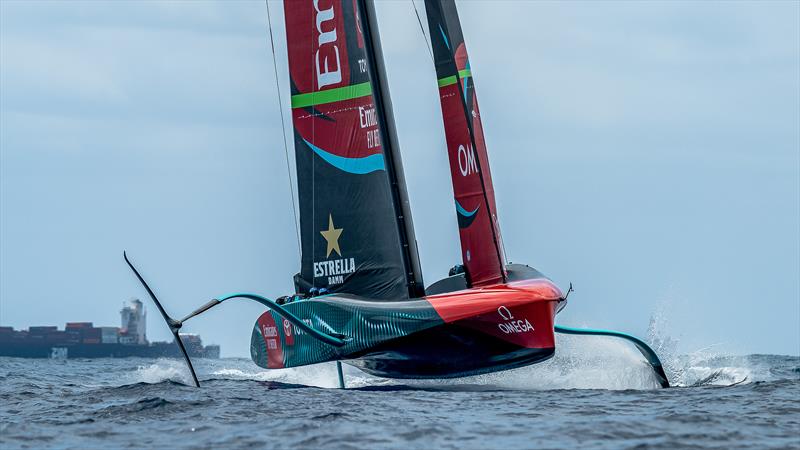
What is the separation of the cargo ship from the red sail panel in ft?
177

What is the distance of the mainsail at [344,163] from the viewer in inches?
644

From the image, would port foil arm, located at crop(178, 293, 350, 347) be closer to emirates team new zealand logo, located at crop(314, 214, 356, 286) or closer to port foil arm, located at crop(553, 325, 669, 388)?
emirates team new zealand logo, located at crop(314, 214, 356, 286)

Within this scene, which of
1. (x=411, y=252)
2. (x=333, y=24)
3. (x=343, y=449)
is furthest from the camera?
(x=333, y=24)

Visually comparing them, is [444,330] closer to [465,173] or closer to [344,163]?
[465,173]

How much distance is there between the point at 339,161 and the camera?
16797mm

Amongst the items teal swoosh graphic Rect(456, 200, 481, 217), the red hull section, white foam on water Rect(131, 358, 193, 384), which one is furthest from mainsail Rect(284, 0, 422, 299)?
white foam on water Rect(131, 358, 193, 384)

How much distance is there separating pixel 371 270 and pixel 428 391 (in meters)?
2.48

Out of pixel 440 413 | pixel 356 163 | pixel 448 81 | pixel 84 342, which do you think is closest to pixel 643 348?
pixel 448 81

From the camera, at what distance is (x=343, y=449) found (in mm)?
8977

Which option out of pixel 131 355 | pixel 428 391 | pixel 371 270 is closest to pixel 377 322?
pixel 428 391

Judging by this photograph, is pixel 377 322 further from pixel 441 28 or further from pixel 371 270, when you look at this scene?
pixel 441 28

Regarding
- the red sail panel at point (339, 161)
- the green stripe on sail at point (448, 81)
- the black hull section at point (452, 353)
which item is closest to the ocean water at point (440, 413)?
the black hull section at point (452, 353)

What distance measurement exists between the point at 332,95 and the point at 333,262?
2.35 metres

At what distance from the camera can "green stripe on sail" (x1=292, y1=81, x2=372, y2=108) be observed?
1673 cm
